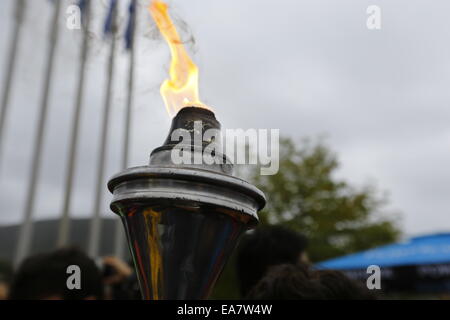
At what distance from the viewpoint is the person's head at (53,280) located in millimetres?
2385

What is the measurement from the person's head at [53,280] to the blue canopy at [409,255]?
16.1ft

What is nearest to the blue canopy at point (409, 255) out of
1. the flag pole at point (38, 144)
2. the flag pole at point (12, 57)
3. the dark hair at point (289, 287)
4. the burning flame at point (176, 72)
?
the dark hair at point (289, 287)

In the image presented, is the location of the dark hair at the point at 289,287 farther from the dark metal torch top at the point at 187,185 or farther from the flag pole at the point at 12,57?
the flag pole at the point at 12,57

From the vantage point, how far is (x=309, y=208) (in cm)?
2038

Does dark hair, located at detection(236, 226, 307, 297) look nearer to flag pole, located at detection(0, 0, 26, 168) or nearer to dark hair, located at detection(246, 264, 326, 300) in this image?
dark hair, located at detection(246, 264, 326, 300)

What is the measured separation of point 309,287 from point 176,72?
3.17 ft

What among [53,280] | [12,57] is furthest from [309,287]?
[12,57]

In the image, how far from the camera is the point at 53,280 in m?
2.39

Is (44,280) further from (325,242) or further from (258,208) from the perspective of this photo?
(325,242)

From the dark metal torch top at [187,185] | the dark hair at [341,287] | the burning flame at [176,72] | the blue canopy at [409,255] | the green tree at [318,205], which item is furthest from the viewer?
the green tree at [318,205]

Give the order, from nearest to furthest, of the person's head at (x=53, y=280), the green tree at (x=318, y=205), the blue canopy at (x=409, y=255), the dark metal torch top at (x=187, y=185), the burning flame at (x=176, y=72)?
the dark metal torch top at (x=187, y=185)
the burning flame at (x=176, y=72)
the person's head at (x=53, y=280)
the blue canopy at (x=409, y=255)
the green tree at (x=318, y=205)

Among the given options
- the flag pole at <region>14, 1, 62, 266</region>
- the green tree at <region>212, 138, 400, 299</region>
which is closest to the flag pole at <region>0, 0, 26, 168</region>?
the flag pole at <region>14, 1, 62, 266</region>

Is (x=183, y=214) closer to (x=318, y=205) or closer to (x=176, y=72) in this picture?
(x=176, y=72)

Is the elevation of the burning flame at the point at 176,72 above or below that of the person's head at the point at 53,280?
above
